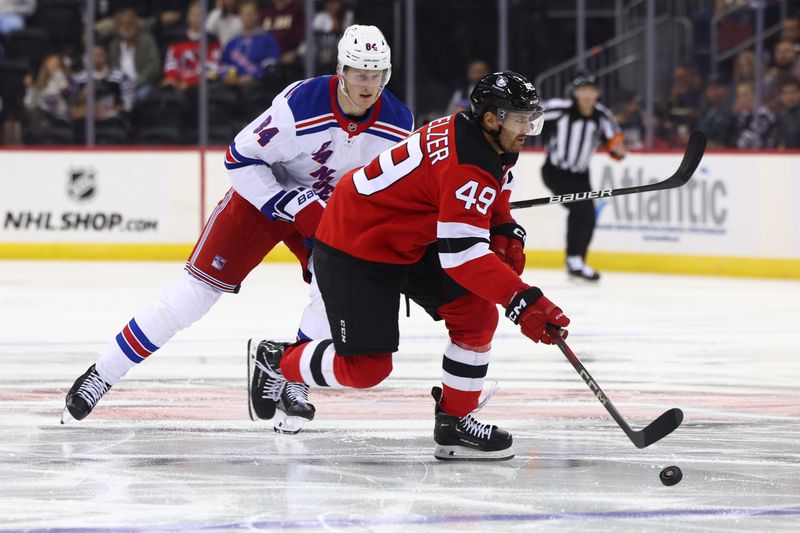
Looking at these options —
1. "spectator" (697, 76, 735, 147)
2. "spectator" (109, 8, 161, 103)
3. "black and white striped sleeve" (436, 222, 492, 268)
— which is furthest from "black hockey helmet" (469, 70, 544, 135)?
"spectator" (109, 8, 161, 103)

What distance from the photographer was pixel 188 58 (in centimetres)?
1141

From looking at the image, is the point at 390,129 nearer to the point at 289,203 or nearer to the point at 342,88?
the point at 342,88

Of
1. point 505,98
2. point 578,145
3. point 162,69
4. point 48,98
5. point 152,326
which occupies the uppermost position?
point 505,98

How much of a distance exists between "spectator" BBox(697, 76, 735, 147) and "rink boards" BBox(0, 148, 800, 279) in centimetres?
39

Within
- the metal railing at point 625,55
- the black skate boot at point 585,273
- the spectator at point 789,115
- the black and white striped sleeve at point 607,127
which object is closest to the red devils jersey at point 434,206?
the black skate boot at point 585,273

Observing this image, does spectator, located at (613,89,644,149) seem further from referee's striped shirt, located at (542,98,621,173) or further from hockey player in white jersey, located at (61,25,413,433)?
hockey player in white jersey, located at (61,25,413,433)

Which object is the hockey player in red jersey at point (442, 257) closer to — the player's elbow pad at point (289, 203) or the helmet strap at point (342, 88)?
the player's elbow pad at point (289, 203)

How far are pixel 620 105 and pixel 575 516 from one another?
8.01 m

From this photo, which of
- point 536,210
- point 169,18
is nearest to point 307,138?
point 536,210

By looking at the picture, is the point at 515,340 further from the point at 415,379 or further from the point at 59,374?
the point at 59,374

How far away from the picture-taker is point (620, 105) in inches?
436

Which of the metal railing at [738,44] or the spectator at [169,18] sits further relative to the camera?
the spectator at [169,18]

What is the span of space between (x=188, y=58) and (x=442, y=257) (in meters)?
7.97

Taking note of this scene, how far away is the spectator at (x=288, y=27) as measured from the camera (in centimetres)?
1122
